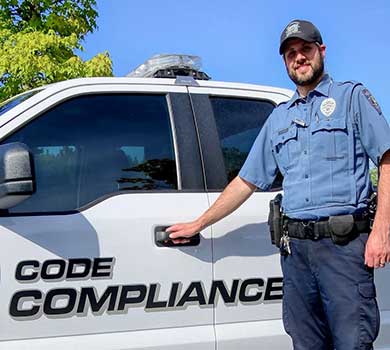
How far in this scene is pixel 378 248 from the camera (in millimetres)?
2332

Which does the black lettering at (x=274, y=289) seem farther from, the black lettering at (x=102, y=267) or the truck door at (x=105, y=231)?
the black lettering at (x=102, y=267)

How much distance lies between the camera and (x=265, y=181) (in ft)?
9.32

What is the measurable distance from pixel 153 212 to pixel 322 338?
927mm

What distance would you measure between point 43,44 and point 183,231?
9019 mm

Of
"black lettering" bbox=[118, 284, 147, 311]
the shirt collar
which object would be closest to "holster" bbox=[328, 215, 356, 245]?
the shirt collar

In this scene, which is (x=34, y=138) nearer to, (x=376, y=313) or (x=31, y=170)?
(x=31, y=170)

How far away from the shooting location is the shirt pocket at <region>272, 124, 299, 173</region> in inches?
103

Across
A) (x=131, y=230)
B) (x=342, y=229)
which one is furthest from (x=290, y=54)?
(x=131, y=230)

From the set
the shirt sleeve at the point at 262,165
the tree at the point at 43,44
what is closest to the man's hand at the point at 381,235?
the shirt sleeve at the point at 262,165

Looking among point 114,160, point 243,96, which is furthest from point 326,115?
point 114,160

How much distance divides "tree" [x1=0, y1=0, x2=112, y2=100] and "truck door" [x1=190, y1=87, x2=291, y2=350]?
821 centimetres

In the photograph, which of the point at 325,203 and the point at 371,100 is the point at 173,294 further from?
the point at 371,100

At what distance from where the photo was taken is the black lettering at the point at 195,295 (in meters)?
2.77

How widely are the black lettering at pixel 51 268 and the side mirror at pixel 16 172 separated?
379 mm
